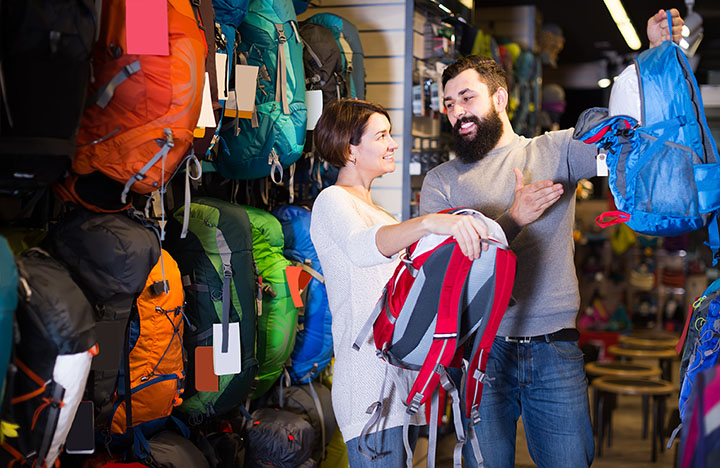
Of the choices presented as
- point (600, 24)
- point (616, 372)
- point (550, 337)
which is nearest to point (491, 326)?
point (550, 337)

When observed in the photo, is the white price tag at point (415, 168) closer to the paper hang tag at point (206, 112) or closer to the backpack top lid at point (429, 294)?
the paper hang tag at point (206, 112)

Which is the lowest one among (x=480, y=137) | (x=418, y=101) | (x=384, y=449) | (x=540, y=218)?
(x=384, y=449)

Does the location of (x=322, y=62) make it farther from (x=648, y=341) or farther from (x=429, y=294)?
(x=648, y=341)

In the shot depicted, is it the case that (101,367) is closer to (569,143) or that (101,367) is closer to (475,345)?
(475,345)

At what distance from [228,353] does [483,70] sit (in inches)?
49.8

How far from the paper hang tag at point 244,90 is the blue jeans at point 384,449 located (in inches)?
49.8

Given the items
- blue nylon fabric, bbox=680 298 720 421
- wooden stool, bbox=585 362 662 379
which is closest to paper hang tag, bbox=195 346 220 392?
blue nylon fabric, bbox=680 298 720 421

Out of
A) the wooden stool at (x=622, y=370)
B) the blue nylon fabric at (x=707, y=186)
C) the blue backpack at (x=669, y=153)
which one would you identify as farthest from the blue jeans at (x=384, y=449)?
the wooden stool at (x=622, y=370)

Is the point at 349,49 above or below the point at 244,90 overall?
above

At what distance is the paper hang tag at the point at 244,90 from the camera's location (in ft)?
9.06

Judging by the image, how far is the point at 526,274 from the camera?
2.40 m

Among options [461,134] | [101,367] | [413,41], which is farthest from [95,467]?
[413,41]

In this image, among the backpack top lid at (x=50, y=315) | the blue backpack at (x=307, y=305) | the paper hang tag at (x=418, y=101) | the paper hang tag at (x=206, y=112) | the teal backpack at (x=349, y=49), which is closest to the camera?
the backpack top lid at (x=50, y=315)

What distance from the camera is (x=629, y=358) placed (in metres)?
7.24
